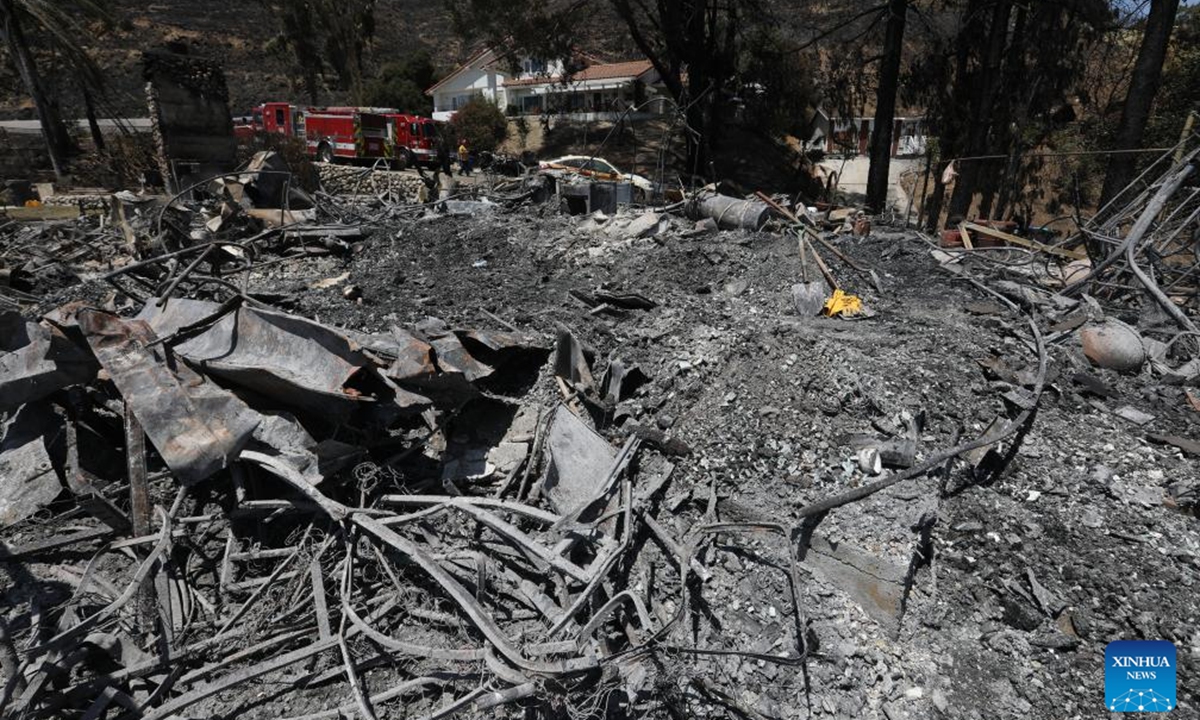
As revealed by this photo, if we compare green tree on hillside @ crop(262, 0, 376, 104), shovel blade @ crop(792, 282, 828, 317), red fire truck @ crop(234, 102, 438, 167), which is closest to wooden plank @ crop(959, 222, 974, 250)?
shovel blade @ crop(792, 282, 828, 317)

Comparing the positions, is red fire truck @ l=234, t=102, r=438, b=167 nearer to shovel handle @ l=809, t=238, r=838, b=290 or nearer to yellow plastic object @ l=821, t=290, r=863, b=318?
shovel handle @ l=809, t=238, r=838, b=290

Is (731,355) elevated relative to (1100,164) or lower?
lower

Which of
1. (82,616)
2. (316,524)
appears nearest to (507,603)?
(316,524)

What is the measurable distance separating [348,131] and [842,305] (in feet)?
63.3

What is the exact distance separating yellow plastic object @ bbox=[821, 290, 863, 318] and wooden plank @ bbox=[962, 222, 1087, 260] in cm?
296

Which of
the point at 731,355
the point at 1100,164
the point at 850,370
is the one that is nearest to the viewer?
the point at 850,370

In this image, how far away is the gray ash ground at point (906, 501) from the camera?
2.62m

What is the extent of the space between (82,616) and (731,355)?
397cm

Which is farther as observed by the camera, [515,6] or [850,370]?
[515,6]

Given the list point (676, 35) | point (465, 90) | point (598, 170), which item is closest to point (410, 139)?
point (598, 170)

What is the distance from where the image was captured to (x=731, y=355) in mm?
4324

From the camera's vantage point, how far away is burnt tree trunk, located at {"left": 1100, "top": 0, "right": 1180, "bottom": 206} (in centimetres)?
834

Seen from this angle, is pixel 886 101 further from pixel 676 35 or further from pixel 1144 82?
pixel 1144 82

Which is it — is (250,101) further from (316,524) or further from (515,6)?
(316,524)
